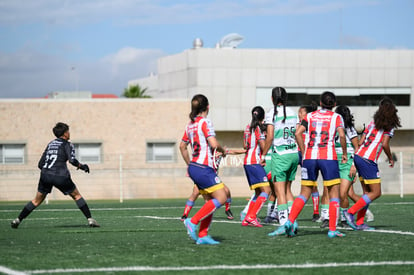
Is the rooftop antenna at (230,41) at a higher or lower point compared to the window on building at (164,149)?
higher

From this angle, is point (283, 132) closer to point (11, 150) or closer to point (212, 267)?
point (212, 267)

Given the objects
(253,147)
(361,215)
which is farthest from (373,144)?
(253,147)

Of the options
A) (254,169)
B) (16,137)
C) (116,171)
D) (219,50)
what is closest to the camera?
(254,169)

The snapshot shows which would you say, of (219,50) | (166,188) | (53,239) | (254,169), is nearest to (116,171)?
(166,188)

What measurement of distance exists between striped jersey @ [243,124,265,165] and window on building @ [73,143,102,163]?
109ft

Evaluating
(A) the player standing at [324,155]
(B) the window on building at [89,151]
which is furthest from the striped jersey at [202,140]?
(B) the window on building at [89,151]

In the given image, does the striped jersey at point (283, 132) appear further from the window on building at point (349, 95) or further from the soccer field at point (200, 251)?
the window on building at point (349, 95)

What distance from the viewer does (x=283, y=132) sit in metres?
12.0

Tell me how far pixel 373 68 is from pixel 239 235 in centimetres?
4439

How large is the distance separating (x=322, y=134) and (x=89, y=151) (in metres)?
37.4

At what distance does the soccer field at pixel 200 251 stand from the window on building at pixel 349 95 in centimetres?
4006

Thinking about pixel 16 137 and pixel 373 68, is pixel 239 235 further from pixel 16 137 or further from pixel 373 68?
pixel 373 68

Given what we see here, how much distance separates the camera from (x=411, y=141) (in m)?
55.8

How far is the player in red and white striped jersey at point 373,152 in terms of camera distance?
11.8 m
